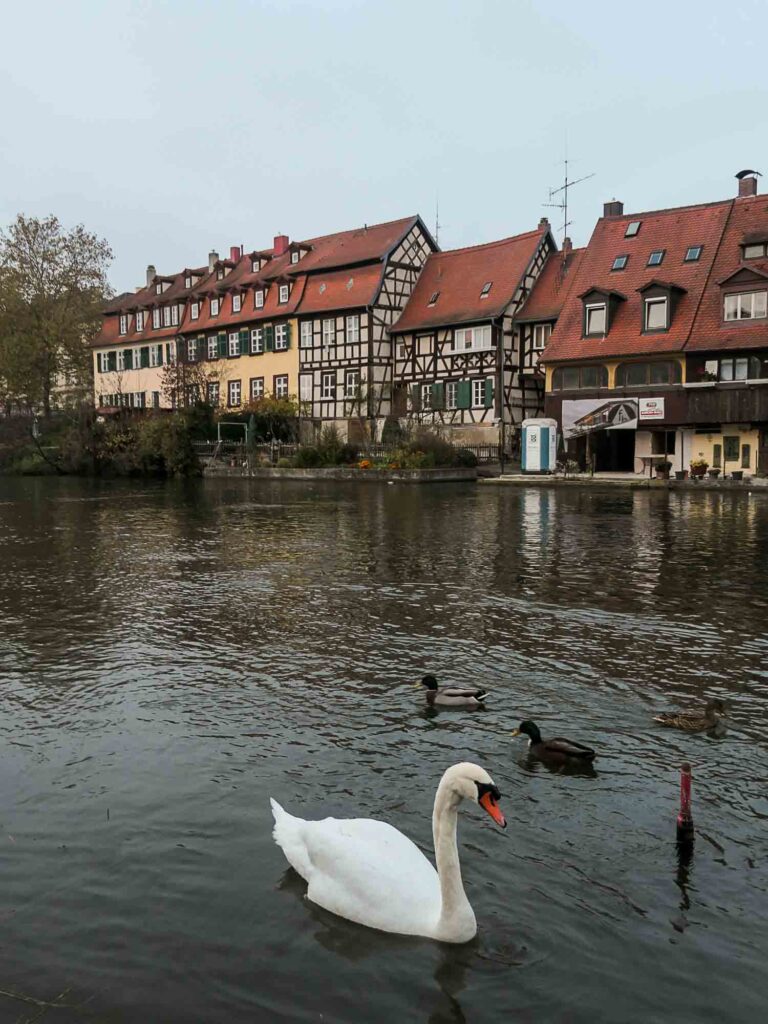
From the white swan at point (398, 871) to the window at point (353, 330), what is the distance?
53.6 metres

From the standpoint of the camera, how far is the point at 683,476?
40.5m

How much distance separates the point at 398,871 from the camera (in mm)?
4988

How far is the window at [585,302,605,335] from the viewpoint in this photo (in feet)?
150

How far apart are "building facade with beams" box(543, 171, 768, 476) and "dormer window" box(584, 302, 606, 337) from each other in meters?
0.05

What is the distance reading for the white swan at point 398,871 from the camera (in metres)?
4.73

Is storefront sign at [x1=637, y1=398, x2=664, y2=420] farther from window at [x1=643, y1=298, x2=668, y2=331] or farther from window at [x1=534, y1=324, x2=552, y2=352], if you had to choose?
window at [x1=534, y1=324, x2=552, y2=352]

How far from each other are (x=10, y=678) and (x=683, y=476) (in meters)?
35.6

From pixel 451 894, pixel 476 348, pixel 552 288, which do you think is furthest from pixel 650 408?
pixel 451 894

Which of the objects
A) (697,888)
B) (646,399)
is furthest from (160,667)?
(646,399)

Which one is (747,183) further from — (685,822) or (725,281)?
(685,822)

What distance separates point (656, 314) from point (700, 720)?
39291 millimetres

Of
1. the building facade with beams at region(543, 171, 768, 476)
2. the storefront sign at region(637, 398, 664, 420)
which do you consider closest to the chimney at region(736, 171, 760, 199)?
the building facade with beams at region(543, 171, 768, 476)

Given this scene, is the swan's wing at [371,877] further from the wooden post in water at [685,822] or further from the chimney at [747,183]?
the chimney at [747,183]

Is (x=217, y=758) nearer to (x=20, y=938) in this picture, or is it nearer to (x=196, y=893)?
(x=196, y=893)
